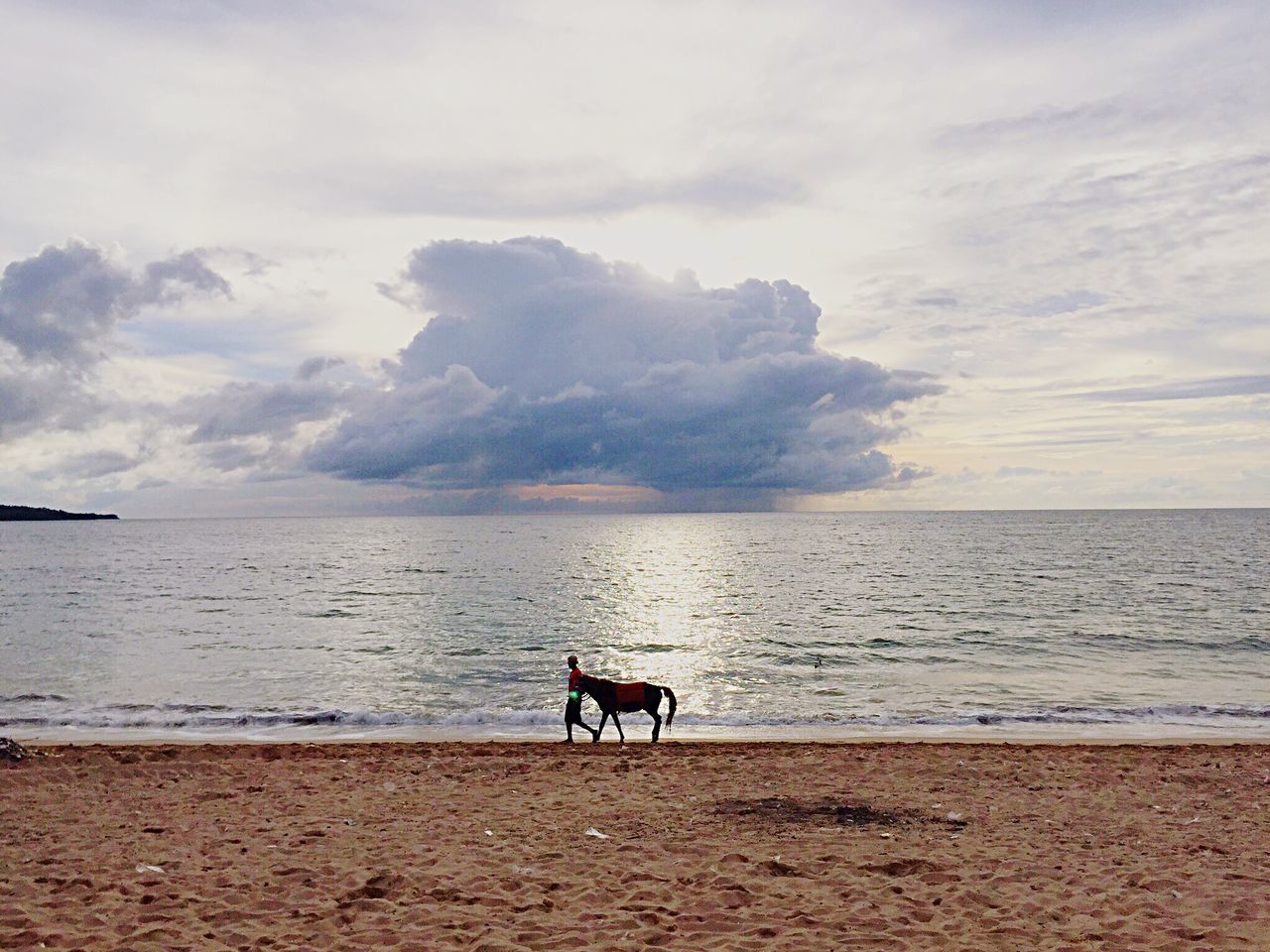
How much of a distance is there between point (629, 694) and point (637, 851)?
6932mm

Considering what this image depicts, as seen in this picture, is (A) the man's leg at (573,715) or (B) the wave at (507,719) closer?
(A) the man's leg at (573,715)

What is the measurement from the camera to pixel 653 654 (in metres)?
32.4

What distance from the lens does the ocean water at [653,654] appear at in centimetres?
2095

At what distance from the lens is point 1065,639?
33688 mm

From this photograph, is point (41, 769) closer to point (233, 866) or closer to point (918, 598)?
point (233, 866)

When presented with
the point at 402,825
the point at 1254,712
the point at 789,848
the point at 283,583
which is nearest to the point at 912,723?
the point at 1254,712

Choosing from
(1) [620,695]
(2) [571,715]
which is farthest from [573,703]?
(1) [620,695]

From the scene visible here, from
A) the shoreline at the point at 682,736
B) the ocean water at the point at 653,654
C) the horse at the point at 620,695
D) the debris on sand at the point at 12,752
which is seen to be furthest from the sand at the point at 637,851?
the ocean water at the point at 653,654

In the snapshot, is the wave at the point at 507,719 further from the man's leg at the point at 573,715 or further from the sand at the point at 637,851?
the sand at the point at 637,851

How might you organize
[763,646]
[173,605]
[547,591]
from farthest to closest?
[547,591], [173,605], [763,646]

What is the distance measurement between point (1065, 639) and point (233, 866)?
32.7 metres

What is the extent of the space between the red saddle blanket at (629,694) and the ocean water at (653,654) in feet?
9.21

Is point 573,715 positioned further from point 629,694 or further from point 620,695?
point 629,694

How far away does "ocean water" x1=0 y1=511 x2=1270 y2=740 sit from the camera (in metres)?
21.0
